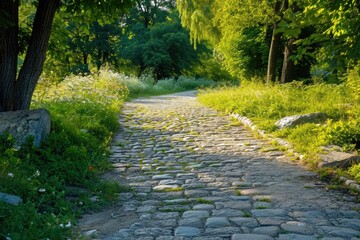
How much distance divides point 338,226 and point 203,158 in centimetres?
381

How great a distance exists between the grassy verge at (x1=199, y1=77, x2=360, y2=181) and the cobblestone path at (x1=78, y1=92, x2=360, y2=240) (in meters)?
0.64

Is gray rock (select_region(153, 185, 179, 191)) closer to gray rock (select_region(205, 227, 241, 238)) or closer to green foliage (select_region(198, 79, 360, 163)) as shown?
gray rock (select_region(205, 227, 241, 238))

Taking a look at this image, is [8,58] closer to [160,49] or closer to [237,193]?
[237,193]

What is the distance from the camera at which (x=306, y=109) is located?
12469 mm

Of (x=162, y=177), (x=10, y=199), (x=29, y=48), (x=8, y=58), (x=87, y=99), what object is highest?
(x=29, y=48)

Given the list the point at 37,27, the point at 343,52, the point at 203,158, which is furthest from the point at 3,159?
the point at 343,52

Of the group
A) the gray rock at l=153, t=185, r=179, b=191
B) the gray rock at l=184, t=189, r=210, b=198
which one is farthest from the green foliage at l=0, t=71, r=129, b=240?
the gray rock at l=184, t=189, r=210, b=198

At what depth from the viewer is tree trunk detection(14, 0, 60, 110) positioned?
772cm

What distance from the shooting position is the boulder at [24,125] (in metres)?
6.93

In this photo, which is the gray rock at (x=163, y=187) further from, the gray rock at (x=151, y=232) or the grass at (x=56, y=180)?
the gray rock at (x=151, y=232)

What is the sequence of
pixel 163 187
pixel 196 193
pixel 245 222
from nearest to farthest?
pixel 245 222 → pixel 196 193 → pixel 163 187

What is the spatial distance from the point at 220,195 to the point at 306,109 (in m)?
7.49

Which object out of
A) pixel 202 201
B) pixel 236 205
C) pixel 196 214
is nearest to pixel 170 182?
pixel 202 201

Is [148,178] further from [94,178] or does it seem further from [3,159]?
[3,159]
